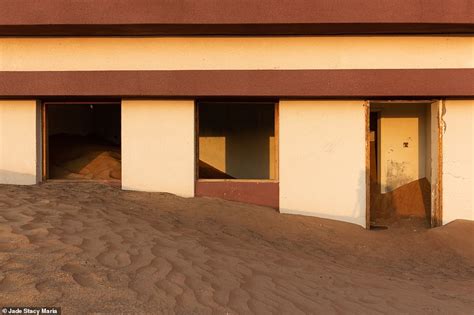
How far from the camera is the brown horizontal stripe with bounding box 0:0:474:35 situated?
8.41 metres

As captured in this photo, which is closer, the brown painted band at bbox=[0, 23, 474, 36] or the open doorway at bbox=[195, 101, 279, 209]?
the brown painted band at bbox=[0, 23, 474, 36]

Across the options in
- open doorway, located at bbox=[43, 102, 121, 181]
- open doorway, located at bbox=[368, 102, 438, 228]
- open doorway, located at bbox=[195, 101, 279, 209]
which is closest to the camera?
open doorway, located at bbox=[43, 102, 121, 181]

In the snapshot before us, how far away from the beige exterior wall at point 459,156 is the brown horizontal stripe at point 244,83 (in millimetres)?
534

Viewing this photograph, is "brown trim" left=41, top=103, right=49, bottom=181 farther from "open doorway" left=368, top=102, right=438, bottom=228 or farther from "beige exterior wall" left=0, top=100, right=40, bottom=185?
"open doorway" left=368, top=102, right=438, bottom=228

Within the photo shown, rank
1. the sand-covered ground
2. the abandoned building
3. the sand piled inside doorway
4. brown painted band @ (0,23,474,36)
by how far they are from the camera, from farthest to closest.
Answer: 1. the sand piled inside doorway
2. the abandoned building
3. brown painted band @ (0,23,474,36)
4. the sand-covered ground

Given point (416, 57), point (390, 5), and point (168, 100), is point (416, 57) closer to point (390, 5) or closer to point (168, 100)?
point (390, 5)

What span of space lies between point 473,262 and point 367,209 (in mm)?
2314

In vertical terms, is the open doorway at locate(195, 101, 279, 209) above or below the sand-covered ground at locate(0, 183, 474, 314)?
above

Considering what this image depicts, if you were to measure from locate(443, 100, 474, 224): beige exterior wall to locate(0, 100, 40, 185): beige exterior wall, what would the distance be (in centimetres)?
852

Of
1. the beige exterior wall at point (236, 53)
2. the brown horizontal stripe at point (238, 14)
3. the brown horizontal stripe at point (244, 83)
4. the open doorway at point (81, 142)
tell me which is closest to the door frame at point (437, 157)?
the brown horizontal stripe at point (244, 83)

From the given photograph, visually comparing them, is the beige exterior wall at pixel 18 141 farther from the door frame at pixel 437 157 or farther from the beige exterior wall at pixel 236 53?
the door frame at pixel 437 157

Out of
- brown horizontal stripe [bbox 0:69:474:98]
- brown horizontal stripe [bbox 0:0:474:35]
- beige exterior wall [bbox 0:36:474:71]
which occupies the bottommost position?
brown horizontal stripe [bbox 0:69:474:98]

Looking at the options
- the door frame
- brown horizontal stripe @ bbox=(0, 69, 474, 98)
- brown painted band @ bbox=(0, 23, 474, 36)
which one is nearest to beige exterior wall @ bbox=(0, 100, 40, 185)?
brown horizontal stripe @ bbox=(0, 69, 474, 98)

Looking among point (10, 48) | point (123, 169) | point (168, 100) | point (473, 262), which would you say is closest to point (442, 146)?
point (473, 262)
